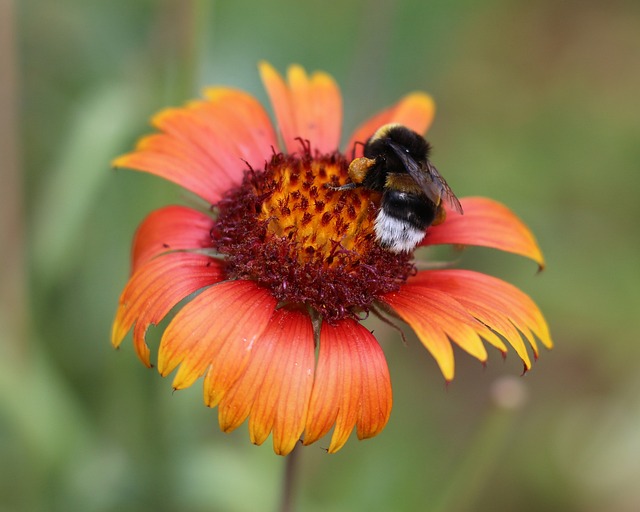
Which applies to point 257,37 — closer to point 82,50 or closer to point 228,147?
point 82,50

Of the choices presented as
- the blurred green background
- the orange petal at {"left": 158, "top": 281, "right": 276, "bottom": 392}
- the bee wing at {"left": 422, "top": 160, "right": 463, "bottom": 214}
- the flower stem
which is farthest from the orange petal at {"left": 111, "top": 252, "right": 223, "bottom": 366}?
the blurred green background

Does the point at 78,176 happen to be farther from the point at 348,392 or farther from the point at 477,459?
the point at 477,459

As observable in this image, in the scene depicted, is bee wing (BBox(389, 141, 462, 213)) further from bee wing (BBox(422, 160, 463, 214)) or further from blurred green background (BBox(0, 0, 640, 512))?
blurred green background (BBox(0, 0, 640, 512))

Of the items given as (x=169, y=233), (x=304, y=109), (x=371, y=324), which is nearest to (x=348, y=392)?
(x=169, y=233)

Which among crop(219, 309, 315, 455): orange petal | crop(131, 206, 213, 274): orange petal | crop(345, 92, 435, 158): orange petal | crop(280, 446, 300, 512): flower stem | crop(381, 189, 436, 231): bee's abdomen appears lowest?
crop(280, 446, 300, 512): flower stem

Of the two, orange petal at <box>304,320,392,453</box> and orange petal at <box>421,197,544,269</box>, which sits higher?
orange petal at <box>421,197,544,269</box>

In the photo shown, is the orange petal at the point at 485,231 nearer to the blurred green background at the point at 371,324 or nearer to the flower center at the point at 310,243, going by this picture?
the flower center at the point at 310,243

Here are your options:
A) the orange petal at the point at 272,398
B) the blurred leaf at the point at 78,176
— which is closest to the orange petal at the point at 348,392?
the orange petal at the point at 272,398
